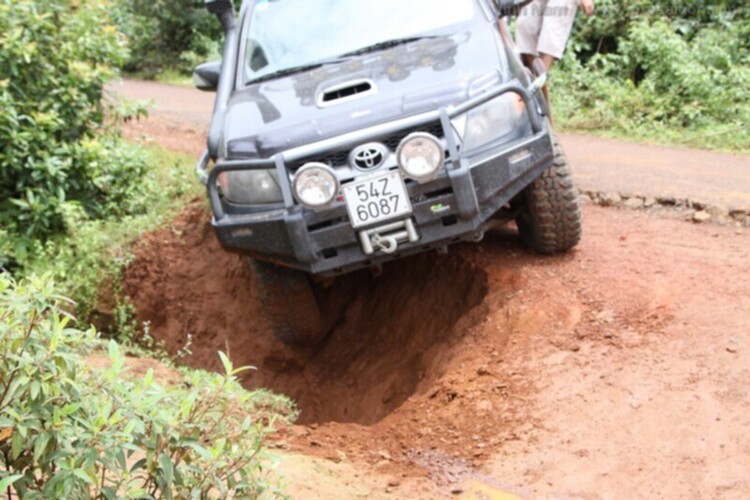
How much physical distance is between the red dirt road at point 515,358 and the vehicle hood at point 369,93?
4.16ft

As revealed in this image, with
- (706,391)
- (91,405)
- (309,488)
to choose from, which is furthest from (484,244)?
(91,405)

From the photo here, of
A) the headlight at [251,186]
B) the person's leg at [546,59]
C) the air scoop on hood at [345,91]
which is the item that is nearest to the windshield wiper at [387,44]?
the air scoop on hood at [345,91]

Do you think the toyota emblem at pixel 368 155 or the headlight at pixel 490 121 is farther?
the headlight at pixel 490 121

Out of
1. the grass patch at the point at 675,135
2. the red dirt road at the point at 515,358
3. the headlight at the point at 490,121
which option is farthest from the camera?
the grass patch at the point at 675,135

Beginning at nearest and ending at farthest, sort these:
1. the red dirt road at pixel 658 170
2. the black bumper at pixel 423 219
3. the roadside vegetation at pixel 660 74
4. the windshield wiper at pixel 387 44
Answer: the black bumper at pixel 423 219 < the windshield wiper at pixel 387 44 < the red dirt road at pixel 658 170 < the roadside vegetation at pixel 660 74

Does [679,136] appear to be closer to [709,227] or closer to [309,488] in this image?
[709,227]

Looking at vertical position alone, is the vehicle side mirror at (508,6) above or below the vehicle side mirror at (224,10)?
below

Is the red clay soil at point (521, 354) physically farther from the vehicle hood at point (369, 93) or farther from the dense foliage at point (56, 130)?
the vehicle hood at point (369, 93)

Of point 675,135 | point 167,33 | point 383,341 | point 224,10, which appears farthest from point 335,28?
point 167,33

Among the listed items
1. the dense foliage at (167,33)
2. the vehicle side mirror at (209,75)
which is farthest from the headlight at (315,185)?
the dense foliage at (167,33)

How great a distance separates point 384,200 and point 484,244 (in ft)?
5.33

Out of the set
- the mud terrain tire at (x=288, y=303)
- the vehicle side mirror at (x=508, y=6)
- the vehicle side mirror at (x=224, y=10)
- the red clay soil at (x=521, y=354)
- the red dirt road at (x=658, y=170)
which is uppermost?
the vehicle side mirror at (x=224, y=10)

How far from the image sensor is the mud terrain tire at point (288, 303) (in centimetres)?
581

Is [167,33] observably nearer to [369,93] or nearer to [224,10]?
[224,10]
